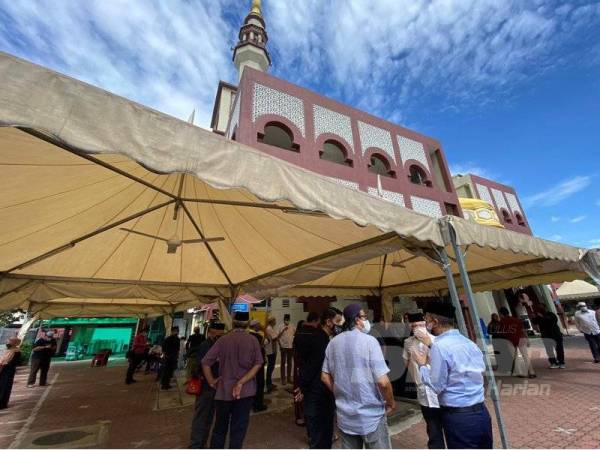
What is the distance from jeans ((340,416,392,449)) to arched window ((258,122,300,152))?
489 inches

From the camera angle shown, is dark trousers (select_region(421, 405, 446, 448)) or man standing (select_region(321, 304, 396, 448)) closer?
man standing (select_region(321, 304, 396, 448))

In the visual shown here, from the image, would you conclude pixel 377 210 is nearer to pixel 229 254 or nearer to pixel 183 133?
pixel 183 133

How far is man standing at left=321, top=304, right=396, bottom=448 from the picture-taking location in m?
2.14

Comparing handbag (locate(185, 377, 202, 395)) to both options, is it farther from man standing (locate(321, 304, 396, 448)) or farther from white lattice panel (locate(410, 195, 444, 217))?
white lattice panel (locate(410, 195, 444, 217))

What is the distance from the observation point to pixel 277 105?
1391 centimetres

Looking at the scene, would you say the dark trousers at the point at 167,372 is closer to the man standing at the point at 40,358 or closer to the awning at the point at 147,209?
the awning at the point at 147,209

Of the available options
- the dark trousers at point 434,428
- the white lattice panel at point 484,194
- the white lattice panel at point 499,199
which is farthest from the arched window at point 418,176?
the dark trousers at point 434,428

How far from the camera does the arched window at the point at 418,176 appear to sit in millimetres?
17250

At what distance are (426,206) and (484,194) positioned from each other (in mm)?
9753

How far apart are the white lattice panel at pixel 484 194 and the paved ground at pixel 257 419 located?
1687cm

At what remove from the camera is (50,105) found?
1.30 meters

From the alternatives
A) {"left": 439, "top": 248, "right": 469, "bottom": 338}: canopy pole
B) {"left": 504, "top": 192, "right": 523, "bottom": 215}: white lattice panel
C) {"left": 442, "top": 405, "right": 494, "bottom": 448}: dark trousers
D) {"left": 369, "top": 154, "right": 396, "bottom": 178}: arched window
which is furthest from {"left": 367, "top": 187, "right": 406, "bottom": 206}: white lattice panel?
{"left": 504, "top": 192, "right": 523, "bottom": 215}: white lattice panel

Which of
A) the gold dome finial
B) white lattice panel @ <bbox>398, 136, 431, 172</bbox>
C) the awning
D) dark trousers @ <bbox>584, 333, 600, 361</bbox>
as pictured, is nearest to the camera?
the awning

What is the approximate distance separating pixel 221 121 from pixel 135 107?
21.7 metres
